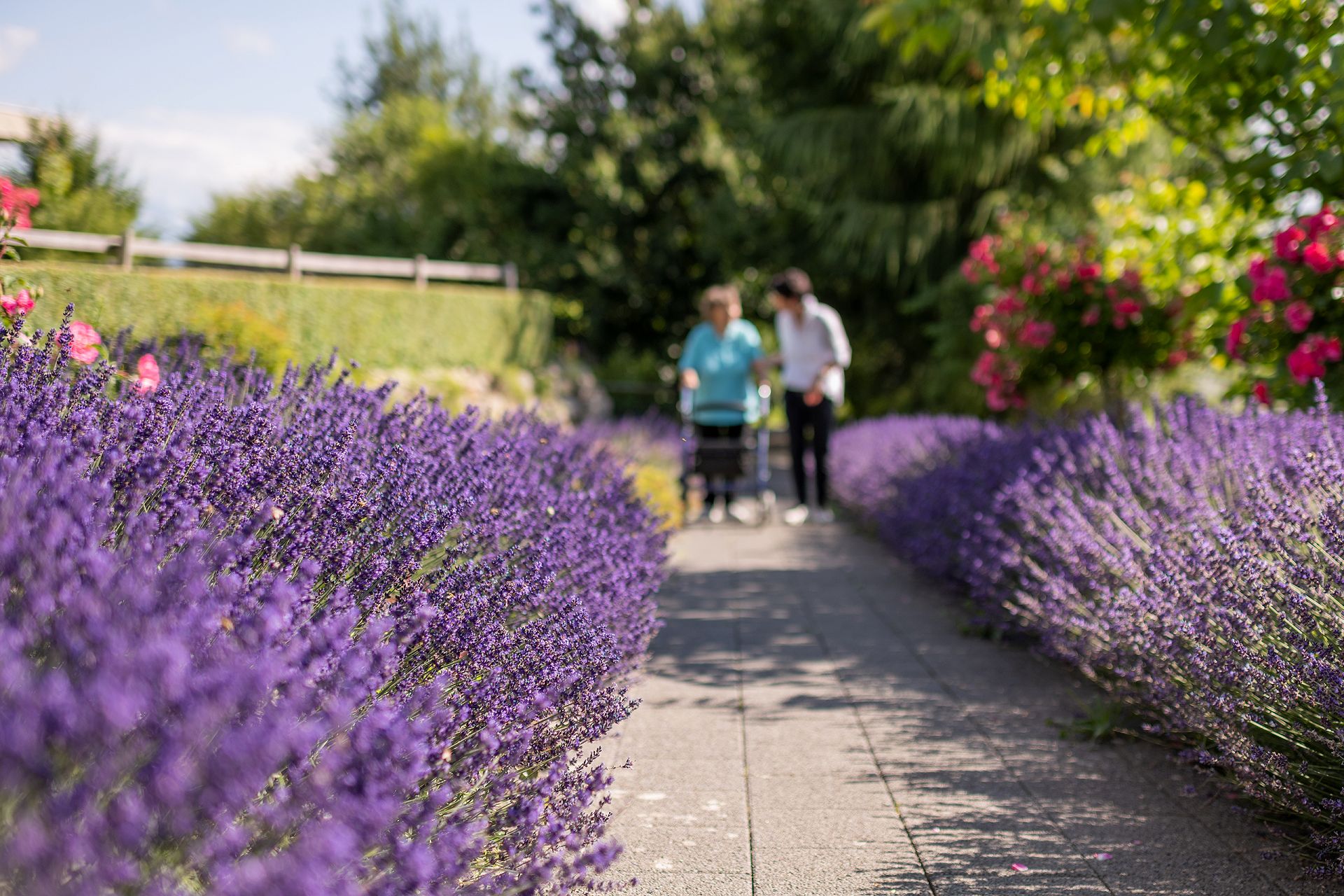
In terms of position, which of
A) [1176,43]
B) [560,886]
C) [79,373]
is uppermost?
[1176,43]

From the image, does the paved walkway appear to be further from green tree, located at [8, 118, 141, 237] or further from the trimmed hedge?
green tree, located at [8, 118, 141, 237]

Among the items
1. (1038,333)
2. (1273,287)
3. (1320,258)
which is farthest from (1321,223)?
(1038,333)

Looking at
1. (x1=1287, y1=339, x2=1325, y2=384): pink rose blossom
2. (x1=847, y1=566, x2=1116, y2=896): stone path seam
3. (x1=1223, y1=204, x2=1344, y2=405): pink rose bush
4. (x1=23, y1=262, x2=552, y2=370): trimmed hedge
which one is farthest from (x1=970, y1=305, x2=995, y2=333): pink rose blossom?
(x1=23, y1=262, x2=552, y2=370): trimmed hedge

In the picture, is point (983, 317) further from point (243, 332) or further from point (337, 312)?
point (337, 312)

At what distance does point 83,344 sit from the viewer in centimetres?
311

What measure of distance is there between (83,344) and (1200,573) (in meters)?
3.29

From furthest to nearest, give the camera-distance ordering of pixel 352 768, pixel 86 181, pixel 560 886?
pixel 86 181 < pixel 560 886 < pixel 352 768

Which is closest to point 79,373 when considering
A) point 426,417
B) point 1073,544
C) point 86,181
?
point 426,417

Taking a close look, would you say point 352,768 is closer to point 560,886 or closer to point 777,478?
point 560,886

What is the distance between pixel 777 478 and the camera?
1438 centimetres

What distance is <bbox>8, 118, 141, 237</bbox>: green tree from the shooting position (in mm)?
10531

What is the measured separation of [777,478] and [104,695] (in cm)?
1351

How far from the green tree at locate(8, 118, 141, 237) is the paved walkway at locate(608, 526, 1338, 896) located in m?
8.46

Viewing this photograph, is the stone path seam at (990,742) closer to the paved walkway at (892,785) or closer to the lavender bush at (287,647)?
the paved walkway at (892,785)
